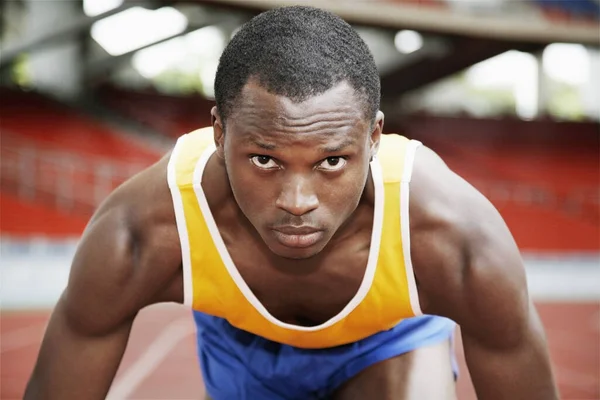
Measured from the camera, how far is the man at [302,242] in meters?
1.46

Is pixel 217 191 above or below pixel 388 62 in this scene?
below

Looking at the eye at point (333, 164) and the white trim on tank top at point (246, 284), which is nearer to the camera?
the eye at point (333, 164)

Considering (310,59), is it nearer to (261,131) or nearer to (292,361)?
(261,131)

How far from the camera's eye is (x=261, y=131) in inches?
56.3

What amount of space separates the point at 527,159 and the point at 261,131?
455 inches

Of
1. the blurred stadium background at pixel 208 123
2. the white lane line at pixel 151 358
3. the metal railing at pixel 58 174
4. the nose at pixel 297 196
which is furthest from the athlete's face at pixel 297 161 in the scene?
the metal railing at pixel 58 174

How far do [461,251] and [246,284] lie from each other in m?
0.51

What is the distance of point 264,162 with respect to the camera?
1.47 metres

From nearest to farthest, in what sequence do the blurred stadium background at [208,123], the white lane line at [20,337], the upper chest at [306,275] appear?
the upper chest at [306,275], the white lane line at [20,337], the blurred stadium background at [208,123]

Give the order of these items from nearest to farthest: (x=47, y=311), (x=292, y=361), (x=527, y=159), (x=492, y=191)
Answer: (x=292, y=361) → (x=47, y=311) → (x=492, y=191) → (x=527, y=159)

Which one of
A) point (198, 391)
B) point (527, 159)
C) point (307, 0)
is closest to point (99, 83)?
point (307, 0)

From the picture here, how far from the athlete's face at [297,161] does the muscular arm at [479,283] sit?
232 mm

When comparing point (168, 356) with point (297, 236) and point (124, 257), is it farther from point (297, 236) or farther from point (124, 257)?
point (297, 236)

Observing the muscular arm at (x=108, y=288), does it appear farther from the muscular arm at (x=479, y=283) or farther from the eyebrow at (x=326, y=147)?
the muscular arm at (x=479, y=283)
